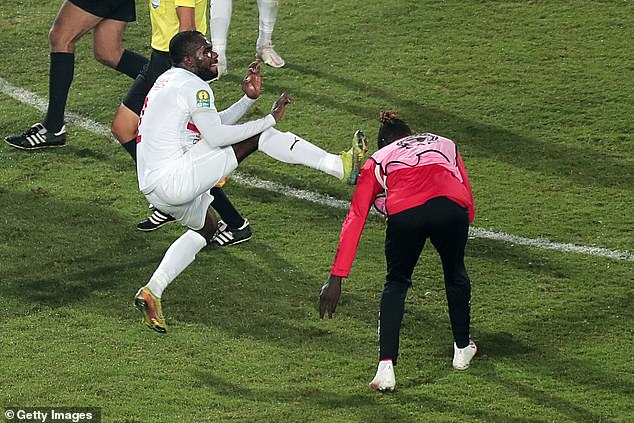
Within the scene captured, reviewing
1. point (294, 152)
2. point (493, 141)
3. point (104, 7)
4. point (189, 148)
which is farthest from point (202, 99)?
point (493, 141)

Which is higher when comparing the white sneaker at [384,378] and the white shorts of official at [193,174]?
the white shorts of official at [193,174]

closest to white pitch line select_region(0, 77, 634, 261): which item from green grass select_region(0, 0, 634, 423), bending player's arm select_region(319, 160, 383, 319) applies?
green grass select_region(0, 0, 634, 423)

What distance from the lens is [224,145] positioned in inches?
325

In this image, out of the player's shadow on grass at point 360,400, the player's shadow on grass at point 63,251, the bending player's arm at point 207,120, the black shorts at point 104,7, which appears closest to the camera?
the player's shadow on grass at point 360,400

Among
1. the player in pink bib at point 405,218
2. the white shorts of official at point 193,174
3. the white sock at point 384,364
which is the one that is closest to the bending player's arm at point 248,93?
the white shorts of official at point 193,174

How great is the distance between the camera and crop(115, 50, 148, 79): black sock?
11.0 m

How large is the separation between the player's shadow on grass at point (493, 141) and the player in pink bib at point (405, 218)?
322 cm

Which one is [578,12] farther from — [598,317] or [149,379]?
[149,379]

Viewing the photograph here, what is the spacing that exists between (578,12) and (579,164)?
10.4 ft

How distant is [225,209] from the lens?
9680 millimetres

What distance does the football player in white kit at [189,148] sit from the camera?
8234 millimetres

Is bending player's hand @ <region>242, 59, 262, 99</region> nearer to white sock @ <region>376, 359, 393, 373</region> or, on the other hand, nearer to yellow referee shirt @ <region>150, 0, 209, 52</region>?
yellow referee shirt @ <region>150, 0, 209, 52</region>

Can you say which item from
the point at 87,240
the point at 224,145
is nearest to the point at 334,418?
the point at 224,145

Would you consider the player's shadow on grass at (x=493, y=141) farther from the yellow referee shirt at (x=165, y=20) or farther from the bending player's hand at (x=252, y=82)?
the bending player's hand at (x=252, y=82)
